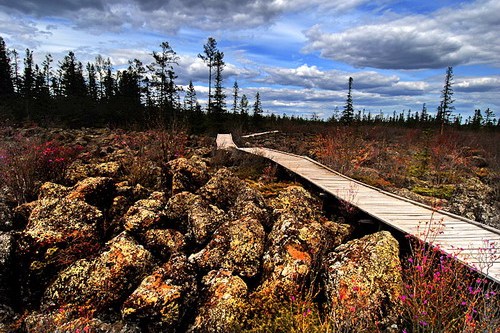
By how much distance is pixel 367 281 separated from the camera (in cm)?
374

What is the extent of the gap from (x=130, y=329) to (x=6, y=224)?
3.89 m

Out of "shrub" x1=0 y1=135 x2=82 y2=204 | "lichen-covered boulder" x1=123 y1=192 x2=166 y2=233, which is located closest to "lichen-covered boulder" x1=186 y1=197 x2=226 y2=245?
"lichen-covered boulder" x1=123 y1=192 x2=166 y2=233

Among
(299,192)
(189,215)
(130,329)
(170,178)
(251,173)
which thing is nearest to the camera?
(130,329)

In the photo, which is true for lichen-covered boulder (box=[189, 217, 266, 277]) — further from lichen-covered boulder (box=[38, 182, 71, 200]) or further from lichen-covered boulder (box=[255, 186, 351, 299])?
lichen-covered boulder (box=[38, 182, 71, 200])

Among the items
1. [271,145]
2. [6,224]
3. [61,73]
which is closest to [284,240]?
[6,224]

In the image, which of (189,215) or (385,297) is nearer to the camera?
(385,297)

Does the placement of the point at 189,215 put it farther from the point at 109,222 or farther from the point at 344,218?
the point at 344,218

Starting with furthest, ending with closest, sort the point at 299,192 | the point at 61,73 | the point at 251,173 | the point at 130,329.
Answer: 1. the point at 61,73
2. the point at 251,173
3. the point at 299,192
4. the point at 130,329

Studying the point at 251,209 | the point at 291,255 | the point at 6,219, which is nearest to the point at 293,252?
the point at 291,255

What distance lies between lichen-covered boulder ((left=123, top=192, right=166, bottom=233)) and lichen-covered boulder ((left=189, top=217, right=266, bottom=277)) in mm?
1169

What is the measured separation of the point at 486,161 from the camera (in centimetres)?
1623

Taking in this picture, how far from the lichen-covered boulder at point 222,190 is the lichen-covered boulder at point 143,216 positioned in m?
1.15

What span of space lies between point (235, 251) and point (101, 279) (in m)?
1.85

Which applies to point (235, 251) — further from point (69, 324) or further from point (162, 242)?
point (69, 324)
